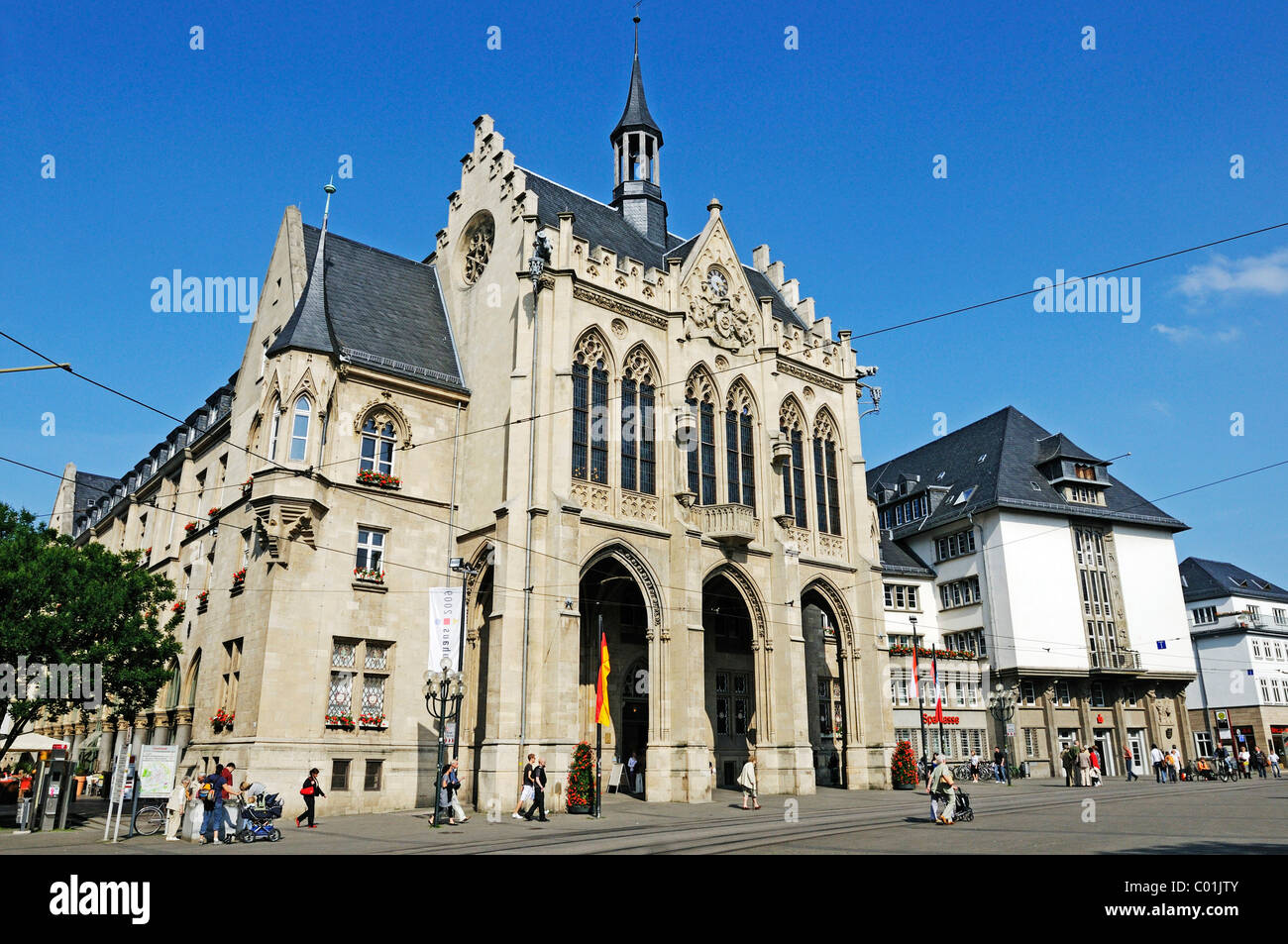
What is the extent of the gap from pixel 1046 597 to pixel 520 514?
3418 centimetres

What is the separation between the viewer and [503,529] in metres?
28.5

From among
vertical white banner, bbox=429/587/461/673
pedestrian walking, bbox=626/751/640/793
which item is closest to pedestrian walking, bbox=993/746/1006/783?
pedestrian walking, bbox=626/751/640/793

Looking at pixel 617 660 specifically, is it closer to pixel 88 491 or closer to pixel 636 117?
pixel 636 117

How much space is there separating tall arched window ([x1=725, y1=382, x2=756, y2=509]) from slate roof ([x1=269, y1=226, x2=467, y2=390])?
10.8 meters

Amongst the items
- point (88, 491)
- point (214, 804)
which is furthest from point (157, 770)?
point (88, 491)

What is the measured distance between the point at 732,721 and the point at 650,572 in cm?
1078

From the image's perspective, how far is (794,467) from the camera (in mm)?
38438

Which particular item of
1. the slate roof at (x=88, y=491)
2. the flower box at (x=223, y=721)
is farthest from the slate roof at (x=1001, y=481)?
the slate roof at (x=88, y=491)

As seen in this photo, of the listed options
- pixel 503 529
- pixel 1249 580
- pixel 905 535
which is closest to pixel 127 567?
pixel 503 529

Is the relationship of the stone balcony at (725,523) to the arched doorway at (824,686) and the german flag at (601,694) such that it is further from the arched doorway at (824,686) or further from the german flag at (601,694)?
the german flag at (601,694)

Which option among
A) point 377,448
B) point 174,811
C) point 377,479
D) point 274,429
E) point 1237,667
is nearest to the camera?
point 174,811

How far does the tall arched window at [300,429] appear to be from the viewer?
2784cm

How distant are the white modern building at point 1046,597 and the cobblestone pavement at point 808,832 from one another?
67.3ft
